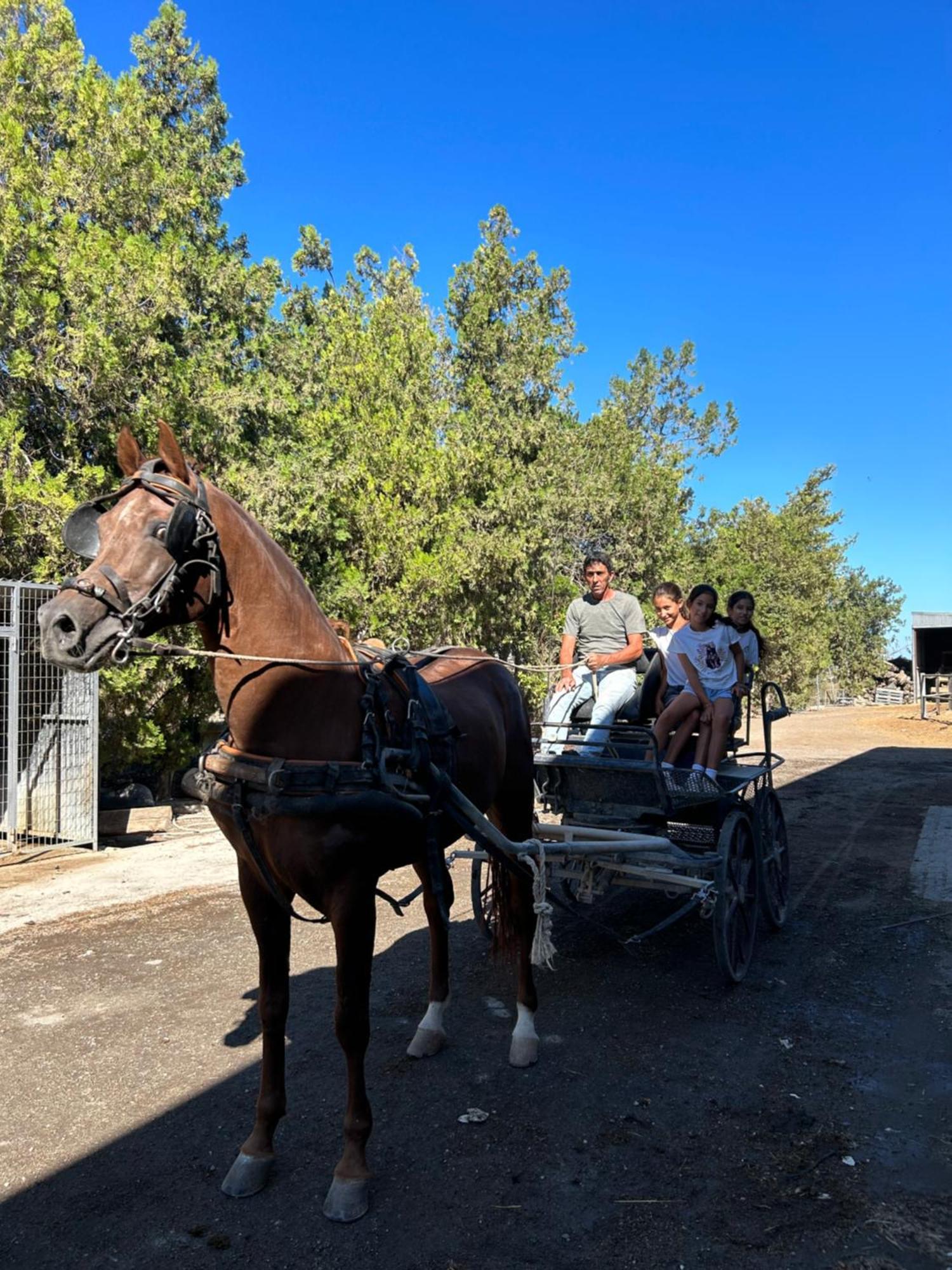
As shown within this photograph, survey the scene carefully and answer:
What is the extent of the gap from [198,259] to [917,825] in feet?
37.8

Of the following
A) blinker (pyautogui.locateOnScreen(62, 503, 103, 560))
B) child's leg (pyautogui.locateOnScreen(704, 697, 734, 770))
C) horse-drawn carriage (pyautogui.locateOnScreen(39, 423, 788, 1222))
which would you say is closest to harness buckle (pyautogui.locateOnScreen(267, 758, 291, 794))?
horse-drawn carriage (pyautogui.locateOnScreen(39, 423, 788, 1222))

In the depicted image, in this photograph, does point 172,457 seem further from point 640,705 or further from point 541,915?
point 640,705

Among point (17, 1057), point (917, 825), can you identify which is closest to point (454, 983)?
point (17, 1057)

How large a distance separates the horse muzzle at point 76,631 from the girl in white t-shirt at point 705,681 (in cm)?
347

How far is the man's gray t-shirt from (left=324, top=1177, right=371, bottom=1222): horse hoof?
3.75m

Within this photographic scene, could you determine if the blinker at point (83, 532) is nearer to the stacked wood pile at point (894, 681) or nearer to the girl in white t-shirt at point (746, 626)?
the girl in white t-shirt at point (746, 626)

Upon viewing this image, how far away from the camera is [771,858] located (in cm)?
539

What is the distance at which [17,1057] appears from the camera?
148 inches

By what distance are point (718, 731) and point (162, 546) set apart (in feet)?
11.8

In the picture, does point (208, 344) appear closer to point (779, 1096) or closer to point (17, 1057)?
point (17, 1057)

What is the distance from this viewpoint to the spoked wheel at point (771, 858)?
201 inches

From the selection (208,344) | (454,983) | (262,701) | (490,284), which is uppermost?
(490,284)

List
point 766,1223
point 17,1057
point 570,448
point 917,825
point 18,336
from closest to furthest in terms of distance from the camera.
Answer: point 766,1223 < point 17,1057 < point 18,336 < point 917,825 < point 570,448

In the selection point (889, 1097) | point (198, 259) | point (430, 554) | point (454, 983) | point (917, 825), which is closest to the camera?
point (889, 1097)
